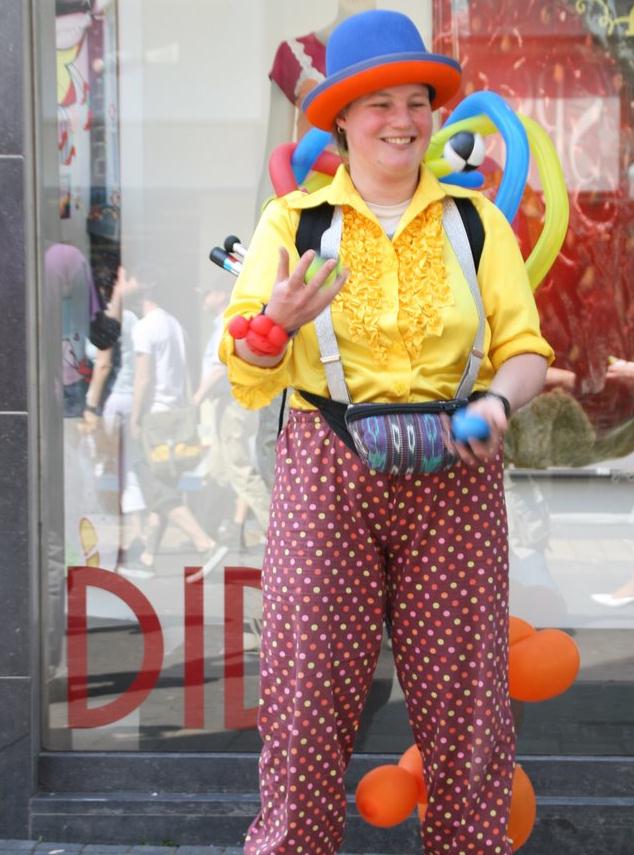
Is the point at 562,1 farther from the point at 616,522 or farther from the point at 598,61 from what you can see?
the point at 616,522

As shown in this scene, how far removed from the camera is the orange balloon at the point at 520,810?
3.17m

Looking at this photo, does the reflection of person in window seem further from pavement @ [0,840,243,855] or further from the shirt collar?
the shirt collar

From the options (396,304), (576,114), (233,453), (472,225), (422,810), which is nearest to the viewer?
Result: (396,304)

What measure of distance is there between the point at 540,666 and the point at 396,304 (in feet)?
3.29

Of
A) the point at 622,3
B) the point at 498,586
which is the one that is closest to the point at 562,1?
the point at 622,3

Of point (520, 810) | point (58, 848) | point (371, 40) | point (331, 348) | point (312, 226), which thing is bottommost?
point (58, 848)

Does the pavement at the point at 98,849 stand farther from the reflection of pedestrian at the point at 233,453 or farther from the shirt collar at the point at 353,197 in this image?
the shirt collar at the point at 353,197

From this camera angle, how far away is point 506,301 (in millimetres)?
2824

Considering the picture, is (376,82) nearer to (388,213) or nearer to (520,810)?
(388,213)

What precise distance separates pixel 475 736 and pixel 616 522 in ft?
4.94

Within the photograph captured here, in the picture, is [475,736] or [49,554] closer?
[475,736]

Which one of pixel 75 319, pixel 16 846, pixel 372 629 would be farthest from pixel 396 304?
pixel 16 846

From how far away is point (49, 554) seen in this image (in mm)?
4160

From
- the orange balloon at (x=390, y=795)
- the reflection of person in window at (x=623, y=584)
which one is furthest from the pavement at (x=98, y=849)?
the reflection of person in window at (x=623, y=584)
